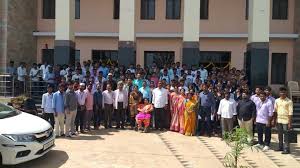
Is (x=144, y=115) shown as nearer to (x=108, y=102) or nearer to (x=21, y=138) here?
(x=108, y=102)

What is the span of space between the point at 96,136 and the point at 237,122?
14.6 ft

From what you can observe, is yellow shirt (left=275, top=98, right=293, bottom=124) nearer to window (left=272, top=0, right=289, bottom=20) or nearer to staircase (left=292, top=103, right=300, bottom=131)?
staircase (left=292, top=103, right=300, bottom=131)

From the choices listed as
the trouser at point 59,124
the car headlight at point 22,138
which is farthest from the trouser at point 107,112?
the car headlight at point 22,138

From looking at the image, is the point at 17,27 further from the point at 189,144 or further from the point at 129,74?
the point at 189,144

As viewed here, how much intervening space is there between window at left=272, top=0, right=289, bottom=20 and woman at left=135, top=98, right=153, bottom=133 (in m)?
11.1

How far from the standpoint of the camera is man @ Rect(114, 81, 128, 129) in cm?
1405

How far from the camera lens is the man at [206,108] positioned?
44.0ft

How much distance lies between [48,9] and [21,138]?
15.4 m

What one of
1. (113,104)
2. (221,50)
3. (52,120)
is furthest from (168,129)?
(221,50)

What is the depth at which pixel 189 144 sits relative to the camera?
12.3 m

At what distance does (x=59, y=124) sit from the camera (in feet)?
41.1

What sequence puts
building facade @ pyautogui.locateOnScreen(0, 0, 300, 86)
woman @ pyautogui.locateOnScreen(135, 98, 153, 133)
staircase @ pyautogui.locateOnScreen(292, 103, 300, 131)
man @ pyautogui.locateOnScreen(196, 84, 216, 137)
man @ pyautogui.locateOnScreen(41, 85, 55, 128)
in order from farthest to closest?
building facade @ pyautogui.locateOnScreen(0, 0, 300, 86), staircase @ pyautogui.locateOnScreen(292, 103, 300, 131), woman @ pyautogui.locateOnScreen(135, 98, 153, 133), man @ pyautogui.locateOnScreen(196, 84, 216, 137), man @ pyautogui.locateOnScreen(41, 85, 55, 128)

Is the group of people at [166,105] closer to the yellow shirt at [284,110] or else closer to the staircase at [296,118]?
the yellow shirt at [284,110]

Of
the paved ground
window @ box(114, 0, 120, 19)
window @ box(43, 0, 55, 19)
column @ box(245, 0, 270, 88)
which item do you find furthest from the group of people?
window @ box(43, 0, 55, 19)
